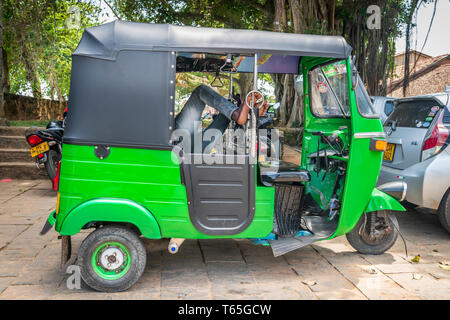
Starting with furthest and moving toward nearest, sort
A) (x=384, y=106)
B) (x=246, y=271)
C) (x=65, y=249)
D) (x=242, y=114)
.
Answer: (x=384, y=106), (x=246, y=271), (x=65, y=249), (x=242, y=114)

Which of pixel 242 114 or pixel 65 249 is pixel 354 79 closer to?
pixel 242 114

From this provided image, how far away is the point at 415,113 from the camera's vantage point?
577 cm

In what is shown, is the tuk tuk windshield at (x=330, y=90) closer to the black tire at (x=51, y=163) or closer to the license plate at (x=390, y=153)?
the license plate at (x=390, y=153)

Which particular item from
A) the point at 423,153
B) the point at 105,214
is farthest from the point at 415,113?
the point at 105,214

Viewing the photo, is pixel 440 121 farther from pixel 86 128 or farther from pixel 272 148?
pixel 86 128

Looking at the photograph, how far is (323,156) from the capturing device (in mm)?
4621

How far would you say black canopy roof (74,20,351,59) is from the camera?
3477mm

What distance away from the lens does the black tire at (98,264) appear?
351cm

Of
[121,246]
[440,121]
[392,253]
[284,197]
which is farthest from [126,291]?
[440,121]

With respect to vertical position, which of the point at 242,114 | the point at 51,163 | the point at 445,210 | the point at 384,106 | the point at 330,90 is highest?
the point at 384,106

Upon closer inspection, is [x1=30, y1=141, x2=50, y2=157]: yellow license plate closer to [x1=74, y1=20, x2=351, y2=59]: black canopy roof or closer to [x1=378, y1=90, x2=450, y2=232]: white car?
[x1=74, y1=20, x2=351, y2=59]: black canopy roof

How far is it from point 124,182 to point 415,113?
165 inches
